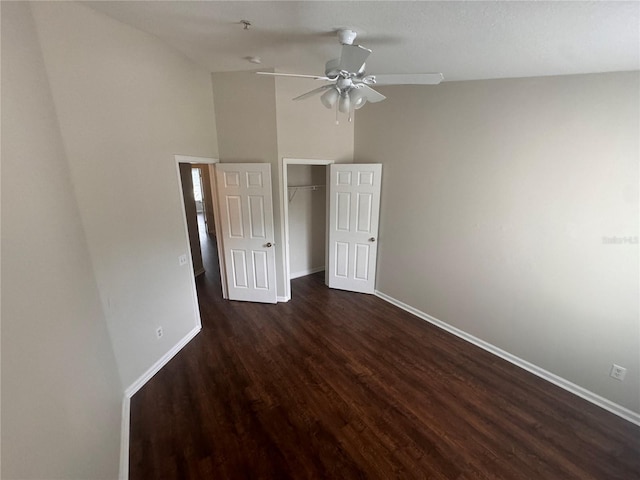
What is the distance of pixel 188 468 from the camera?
177 cm

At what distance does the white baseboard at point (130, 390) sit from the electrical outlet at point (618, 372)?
3.77m

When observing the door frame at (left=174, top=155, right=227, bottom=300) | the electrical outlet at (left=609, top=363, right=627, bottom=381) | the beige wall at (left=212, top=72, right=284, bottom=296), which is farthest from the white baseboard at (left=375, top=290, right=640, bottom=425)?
the door frame at (left=174, top=155, right=227, bottom=300)

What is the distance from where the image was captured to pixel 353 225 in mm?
4051

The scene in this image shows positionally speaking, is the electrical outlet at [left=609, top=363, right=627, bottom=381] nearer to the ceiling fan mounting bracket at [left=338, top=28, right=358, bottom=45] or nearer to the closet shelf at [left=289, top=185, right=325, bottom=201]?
the ceiling fan mounting bracket at [left=338, top=28, right=358, bottom=45]

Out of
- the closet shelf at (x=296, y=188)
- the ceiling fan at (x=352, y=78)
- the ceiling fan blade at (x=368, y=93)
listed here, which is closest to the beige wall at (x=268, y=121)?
the closet shelf at (x=296, y=188)

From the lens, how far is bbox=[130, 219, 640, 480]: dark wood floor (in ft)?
5.90

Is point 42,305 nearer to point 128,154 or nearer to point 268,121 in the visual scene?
point 128,154

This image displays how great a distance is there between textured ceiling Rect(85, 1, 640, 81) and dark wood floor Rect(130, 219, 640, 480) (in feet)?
8.97

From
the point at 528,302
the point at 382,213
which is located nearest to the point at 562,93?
the point at 528,302

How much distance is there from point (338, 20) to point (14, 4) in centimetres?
181

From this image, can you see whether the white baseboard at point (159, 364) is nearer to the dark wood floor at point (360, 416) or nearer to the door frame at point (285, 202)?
the dark wood floor at point (360, 416)

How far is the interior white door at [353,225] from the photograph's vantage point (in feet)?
12.6

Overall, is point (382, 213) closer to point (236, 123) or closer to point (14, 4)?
point (236, 123)

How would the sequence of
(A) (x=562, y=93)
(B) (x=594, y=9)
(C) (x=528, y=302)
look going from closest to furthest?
(B) (x=594, y=9), (A) (x=562, y=93), (C) (x=528, y=302)
